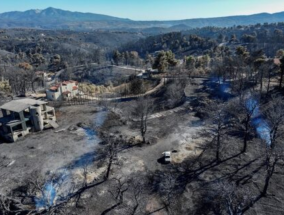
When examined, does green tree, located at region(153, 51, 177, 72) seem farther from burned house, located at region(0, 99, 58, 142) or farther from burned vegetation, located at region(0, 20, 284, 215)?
burned house, located at region(0, 99, 58, 142)

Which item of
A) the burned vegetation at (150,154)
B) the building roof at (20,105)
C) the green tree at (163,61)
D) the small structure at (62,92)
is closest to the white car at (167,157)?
the burned vegetation at (150,154)

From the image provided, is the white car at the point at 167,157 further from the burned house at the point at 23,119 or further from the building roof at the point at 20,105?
the building roof at the point at 20,105

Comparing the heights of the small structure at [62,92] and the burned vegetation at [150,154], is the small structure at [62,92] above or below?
above

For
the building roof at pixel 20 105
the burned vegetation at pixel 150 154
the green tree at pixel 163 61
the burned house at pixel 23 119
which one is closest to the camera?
the burned vegetation at pixel 150 154

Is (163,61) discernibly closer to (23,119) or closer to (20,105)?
(20,105)

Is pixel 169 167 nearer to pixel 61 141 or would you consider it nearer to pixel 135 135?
pixel 135 135

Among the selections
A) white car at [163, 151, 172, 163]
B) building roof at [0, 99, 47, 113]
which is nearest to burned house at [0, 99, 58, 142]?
building roof at [0, 99, 47, 113]

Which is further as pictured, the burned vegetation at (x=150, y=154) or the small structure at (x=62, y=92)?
the small structure at (x=62, y=92)
